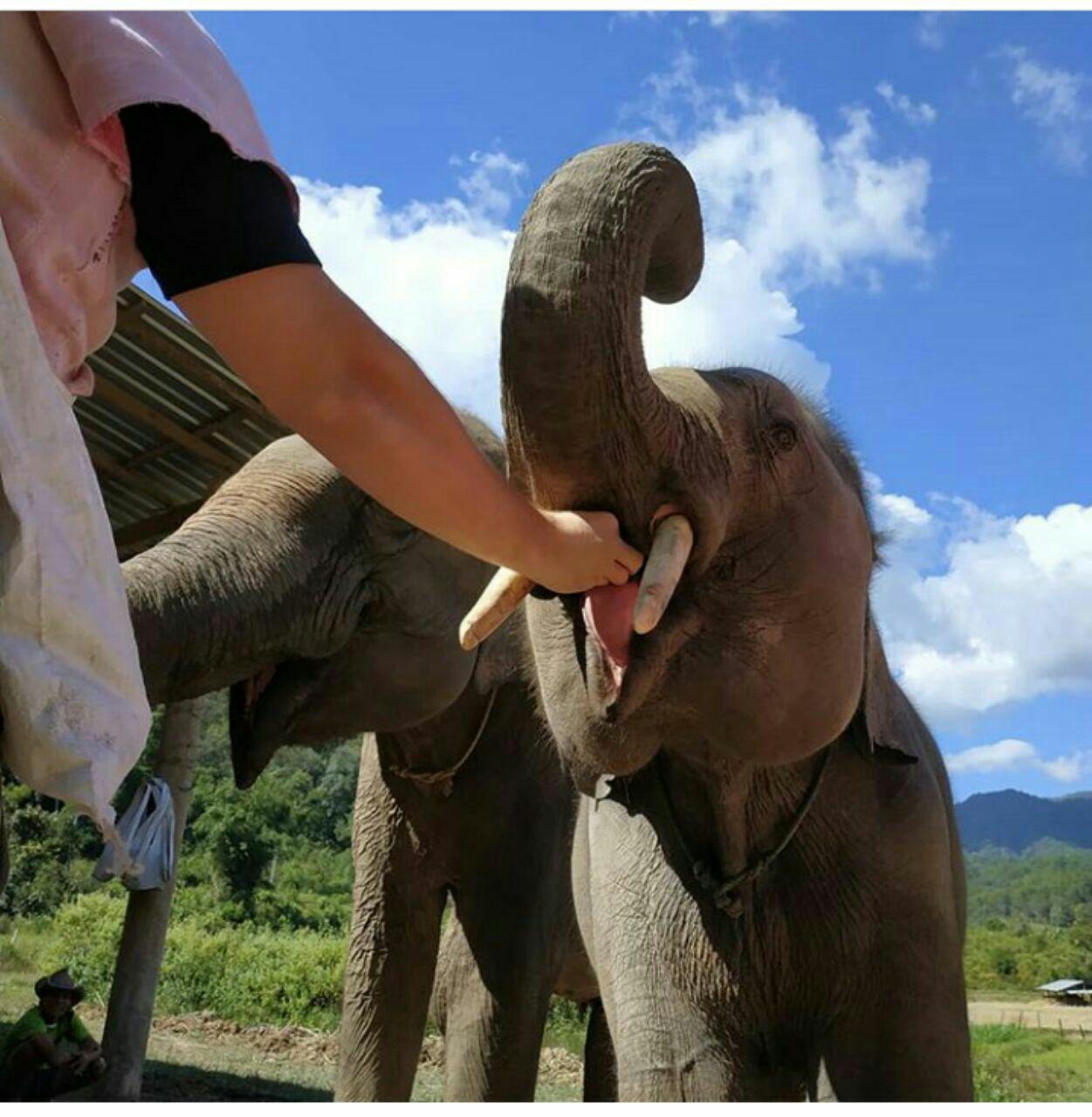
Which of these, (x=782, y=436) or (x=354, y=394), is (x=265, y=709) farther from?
(x=354, y=394)

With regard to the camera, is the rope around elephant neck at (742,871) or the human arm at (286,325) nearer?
the human arm at (286,325)

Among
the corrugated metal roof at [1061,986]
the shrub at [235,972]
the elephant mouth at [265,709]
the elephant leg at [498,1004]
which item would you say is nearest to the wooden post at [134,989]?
the elephant leg at [498,1004]

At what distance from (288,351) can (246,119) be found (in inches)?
7.0

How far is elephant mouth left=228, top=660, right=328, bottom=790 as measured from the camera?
3.01 metres

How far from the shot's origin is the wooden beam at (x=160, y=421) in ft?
20.2

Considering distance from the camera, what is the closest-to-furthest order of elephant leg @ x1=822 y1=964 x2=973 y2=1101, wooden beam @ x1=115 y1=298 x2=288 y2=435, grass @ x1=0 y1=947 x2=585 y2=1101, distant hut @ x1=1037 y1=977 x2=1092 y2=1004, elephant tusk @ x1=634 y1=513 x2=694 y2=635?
elephant tusk @ x1=634 y1=513 x2=694 y2=635 → elephant leg @ x1=822 y1=964 x2=973 y2=1101 → wooden beam @ x1=115 y1=298 x2=288 y2=435 → grass @ x1=0 y1=947 x2=585 y2=1101 → distant hut @ x1=1037 y1=977 x2=1092 y2=1004

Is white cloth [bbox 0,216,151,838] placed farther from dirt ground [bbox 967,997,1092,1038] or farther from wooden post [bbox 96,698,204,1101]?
dirt ground [bbox 967,997,1092,1038]

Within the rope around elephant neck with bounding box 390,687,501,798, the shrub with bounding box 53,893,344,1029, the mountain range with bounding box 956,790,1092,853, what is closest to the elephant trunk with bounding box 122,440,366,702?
the rope around elephant neck with bounding box 390,687,501,798

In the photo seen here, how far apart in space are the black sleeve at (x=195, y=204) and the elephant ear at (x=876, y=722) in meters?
1.27

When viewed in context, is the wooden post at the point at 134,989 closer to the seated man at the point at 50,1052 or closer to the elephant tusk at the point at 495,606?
the seated man at the point at 50,1052

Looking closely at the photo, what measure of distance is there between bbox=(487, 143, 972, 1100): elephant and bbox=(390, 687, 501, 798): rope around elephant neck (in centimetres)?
107

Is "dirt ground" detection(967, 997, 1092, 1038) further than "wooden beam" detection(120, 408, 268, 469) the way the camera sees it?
Yes

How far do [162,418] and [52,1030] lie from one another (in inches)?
140

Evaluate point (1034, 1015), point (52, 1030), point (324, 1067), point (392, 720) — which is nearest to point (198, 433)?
point (52, 1030)
